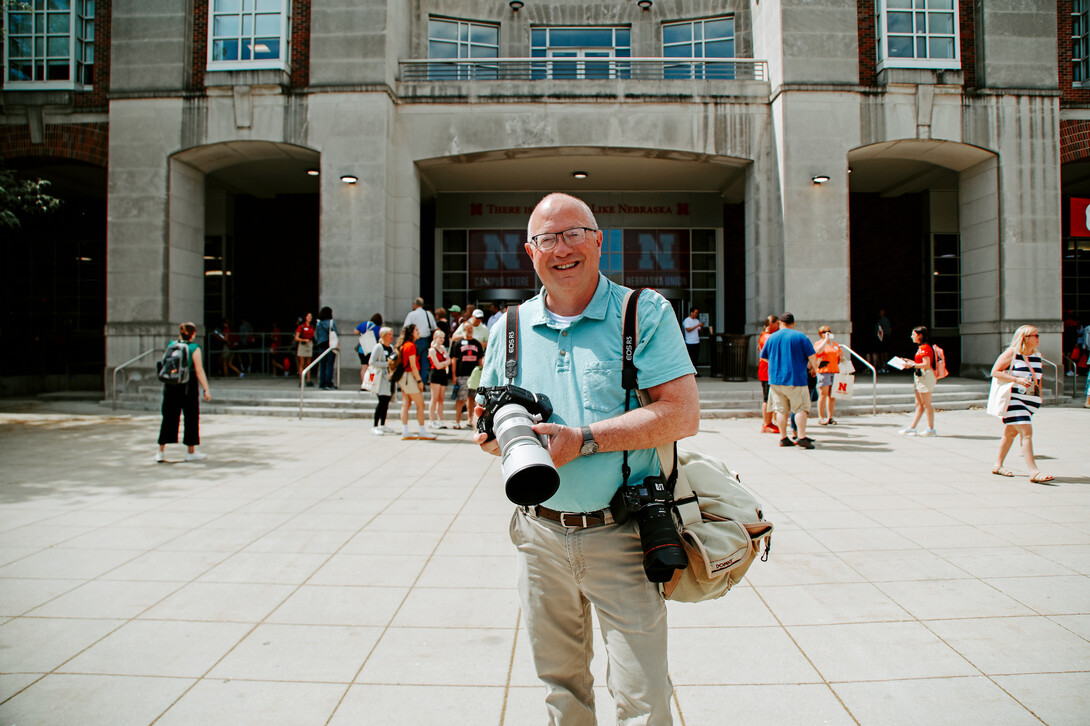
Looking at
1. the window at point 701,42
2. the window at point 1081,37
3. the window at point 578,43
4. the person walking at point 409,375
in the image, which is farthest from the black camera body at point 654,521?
the window at point 1081,37

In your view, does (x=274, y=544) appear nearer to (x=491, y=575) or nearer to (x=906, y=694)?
(x=491, y=575)

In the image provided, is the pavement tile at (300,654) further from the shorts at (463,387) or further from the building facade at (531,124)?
the building facade at (531,124)

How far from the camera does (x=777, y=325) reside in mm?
10766

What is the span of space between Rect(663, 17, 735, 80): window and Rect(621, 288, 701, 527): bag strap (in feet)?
58.1

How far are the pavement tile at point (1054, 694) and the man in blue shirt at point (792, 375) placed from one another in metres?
6.29

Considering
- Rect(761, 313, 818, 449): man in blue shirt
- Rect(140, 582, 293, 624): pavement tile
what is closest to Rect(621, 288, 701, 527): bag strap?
Rect(140, 582, 293, 624): pavement tile

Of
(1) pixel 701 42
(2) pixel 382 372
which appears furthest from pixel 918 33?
(2) pixel 382 372

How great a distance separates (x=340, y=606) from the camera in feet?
12.7

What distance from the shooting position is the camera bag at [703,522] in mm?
1959

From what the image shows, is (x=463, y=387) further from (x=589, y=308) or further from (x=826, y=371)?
(x=589, y=308)

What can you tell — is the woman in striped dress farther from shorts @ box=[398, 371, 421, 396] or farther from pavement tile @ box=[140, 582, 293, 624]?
shorts @ box=[398, 371, 421, 396]

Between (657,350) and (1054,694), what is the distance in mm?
2500

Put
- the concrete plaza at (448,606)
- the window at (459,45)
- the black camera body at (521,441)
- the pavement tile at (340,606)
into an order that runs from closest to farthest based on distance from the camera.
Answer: the black camera body at (521,441) < the concrete plaza at (448,606) < the pavement tile at (340,606) < the window at (459,45)

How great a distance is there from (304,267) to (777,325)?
17.0 metres
